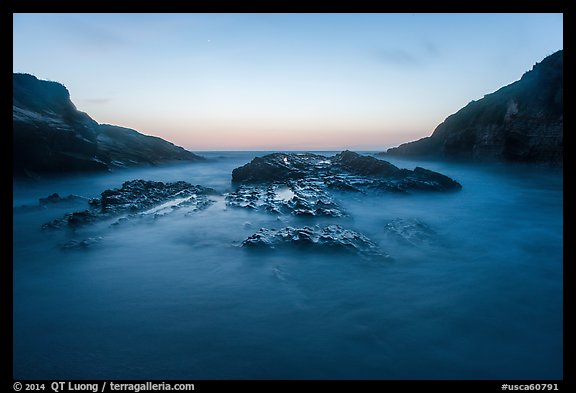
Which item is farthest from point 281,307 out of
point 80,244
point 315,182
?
point 315,182

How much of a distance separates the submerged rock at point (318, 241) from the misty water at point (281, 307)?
1.08 ft

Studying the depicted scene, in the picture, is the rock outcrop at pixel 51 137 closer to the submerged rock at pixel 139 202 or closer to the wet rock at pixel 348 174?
the submerged rock at pixel 139 202

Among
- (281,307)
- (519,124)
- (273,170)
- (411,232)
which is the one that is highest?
(519,124)

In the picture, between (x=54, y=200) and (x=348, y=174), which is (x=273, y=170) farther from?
(x=54, y=200)

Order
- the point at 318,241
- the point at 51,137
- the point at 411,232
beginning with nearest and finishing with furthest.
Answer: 1. the point at 318,241
2. the point at 411,232
3. the point at 51,137

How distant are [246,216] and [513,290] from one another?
7.32 meters

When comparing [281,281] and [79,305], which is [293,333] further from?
[79,305]

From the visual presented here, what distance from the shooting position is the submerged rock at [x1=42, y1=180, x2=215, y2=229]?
8.63m

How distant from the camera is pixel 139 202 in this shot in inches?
428

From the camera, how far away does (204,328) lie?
3795 mm

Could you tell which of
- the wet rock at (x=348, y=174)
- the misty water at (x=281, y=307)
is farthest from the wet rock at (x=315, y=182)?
the misty water at (x=281, y=307)

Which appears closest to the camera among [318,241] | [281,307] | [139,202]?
[281,307]

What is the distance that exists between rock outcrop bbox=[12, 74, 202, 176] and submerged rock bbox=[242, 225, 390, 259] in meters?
17.4

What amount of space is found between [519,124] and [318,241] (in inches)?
1108
